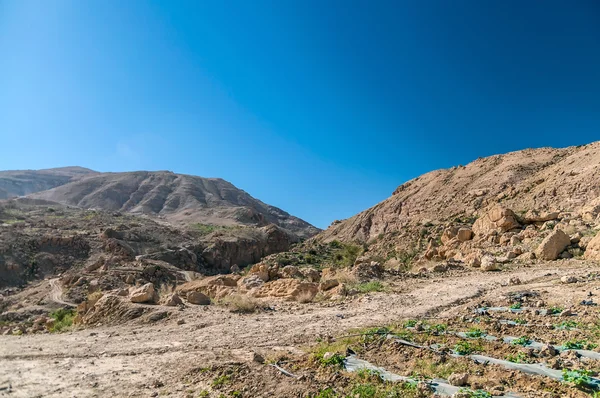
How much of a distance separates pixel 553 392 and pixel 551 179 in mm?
23869

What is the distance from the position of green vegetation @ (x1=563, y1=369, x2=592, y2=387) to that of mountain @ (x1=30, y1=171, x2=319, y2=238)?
74.2 meters

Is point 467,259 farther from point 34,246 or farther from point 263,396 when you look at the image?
point 34,246

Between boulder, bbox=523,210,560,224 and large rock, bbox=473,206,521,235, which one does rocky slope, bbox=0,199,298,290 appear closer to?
large rock, bbox=473,206,521,235

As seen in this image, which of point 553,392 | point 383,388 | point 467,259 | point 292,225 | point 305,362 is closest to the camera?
point 553,392

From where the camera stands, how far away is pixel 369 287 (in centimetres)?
1274

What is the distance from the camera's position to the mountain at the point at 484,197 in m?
19.5

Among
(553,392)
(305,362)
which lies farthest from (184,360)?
(553,392)

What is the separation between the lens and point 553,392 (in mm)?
3654

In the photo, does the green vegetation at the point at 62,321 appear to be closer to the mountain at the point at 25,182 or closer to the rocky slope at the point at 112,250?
the rocky slope at the point at 112,250

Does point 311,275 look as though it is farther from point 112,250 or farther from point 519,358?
point 112,250

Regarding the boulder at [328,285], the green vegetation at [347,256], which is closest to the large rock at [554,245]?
the boulder at [328,285]

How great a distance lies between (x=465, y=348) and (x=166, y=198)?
102651 millimetres

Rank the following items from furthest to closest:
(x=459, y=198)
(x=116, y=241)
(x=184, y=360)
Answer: (x=116, y=241) < (x=459, y=198) < (x=184, y=360)

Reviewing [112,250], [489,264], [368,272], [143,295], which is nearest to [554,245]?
[489,264]
